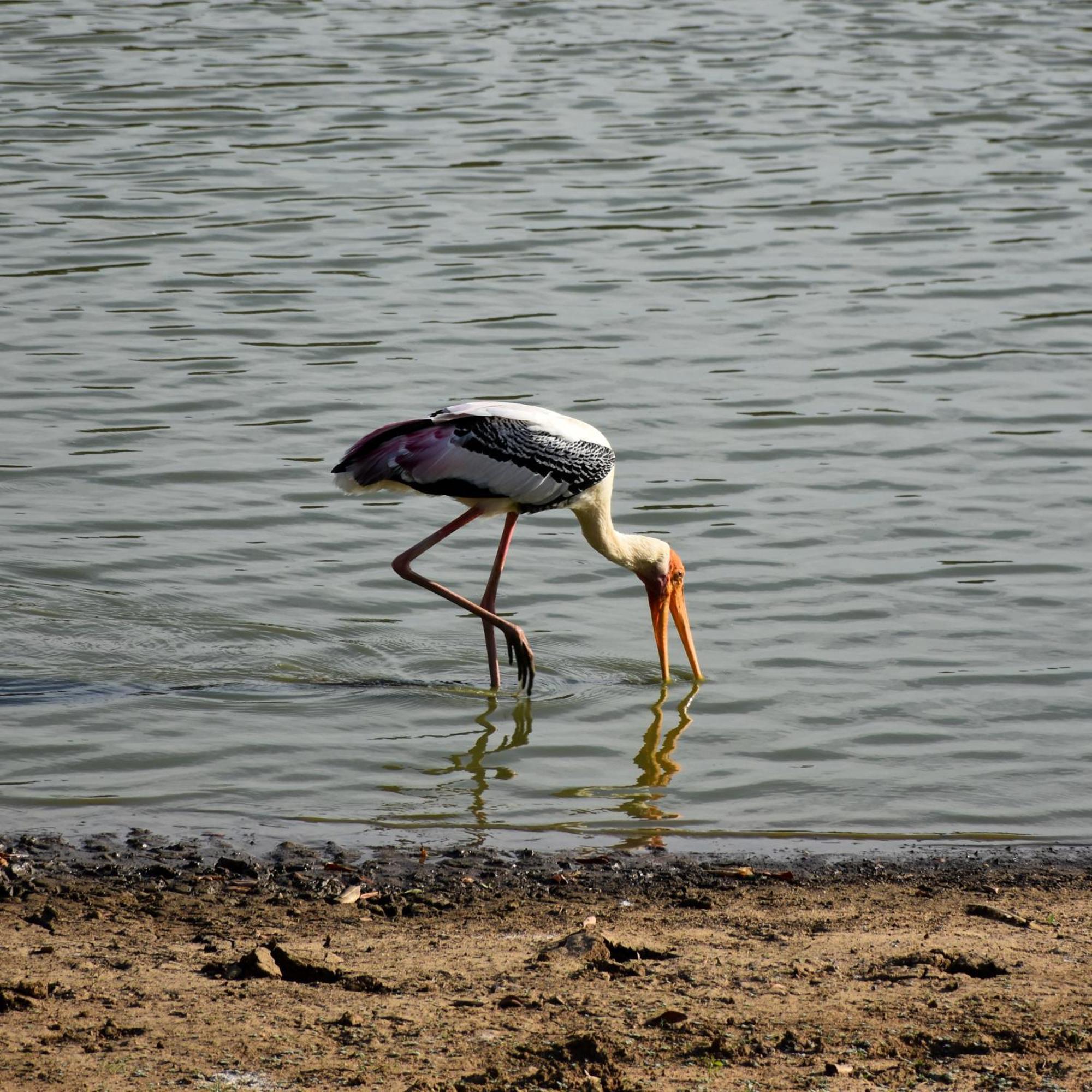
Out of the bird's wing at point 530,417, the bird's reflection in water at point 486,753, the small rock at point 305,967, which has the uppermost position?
the bird's wing at point 530,417

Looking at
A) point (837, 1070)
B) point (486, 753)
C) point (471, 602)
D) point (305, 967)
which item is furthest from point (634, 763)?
point (837, 1070)

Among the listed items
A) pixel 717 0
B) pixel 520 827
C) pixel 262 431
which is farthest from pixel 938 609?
pixel 717 0

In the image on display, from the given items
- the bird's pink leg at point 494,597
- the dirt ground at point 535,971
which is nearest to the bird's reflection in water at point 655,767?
the dirt ground at point 535,971

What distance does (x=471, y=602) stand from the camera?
868 centimetres

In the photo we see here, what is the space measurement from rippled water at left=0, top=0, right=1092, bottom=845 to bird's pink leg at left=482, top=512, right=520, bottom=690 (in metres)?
0.12

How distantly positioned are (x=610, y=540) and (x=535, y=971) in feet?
14.1

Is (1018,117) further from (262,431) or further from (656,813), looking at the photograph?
(656,813)

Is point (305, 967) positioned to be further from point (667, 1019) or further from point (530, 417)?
point (530, 417)

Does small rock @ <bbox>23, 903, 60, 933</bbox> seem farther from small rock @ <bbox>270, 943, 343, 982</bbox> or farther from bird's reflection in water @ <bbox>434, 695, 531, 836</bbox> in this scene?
bird's reflection in water @ <bbox>434, 695, 531, 836</bbox>

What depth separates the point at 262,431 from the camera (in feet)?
37.9

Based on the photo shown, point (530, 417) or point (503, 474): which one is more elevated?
point (530, 417)

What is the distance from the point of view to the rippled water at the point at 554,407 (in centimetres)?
746

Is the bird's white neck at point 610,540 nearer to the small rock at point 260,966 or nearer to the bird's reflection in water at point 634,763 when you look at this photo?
the bird's reflection in water at point 634,763

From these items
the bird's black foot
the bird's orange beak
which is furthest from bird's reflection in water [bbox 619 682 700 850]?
the bird's black foot
